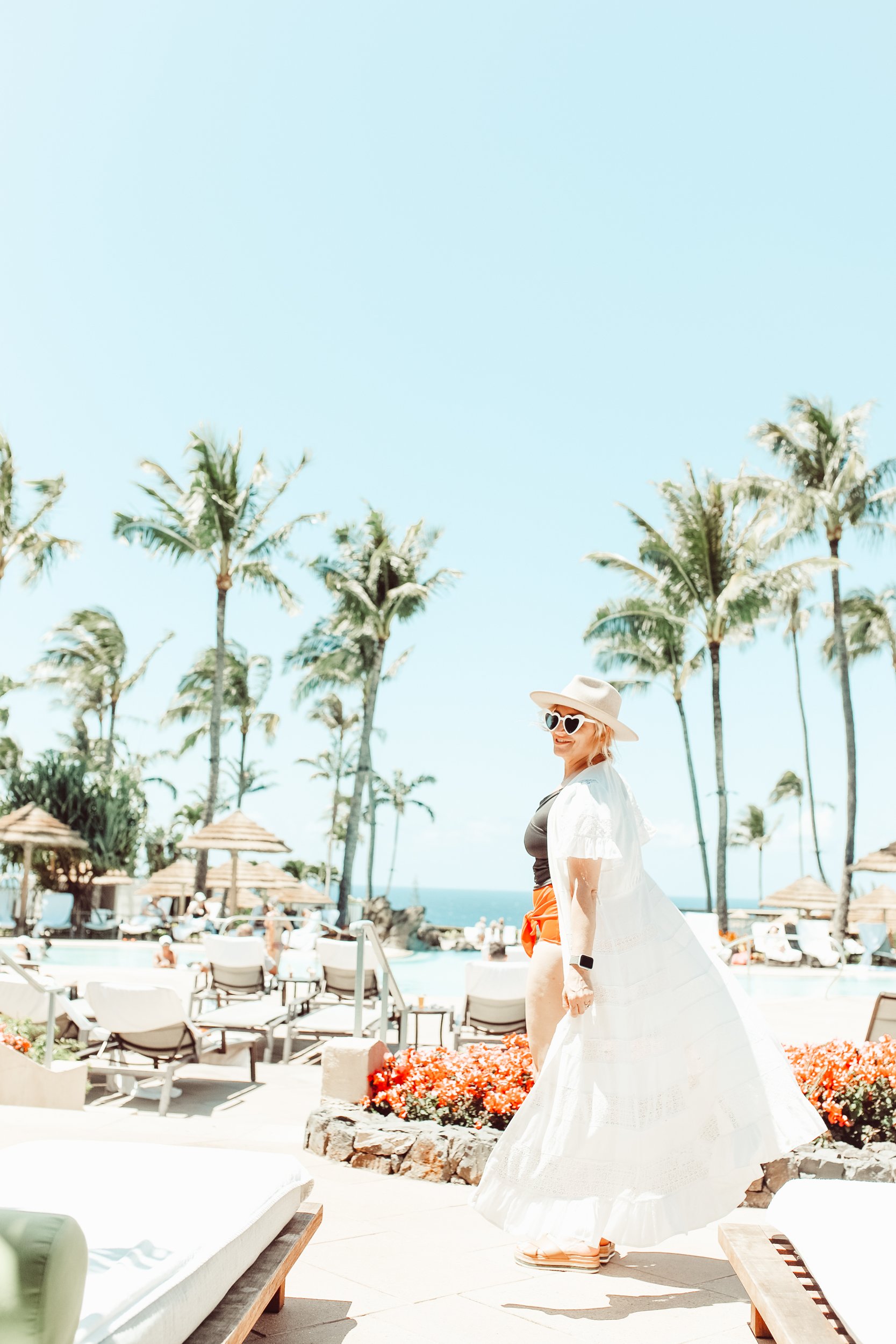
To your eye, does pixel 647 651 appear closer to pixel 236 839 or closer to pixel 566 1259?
pixel 236 839

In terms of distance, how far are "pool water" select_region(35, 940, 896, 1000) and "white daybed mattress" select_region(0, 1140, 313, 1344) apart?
12.8 metres

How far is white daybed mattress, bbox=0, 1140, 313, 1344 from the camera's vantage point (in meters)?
1.56

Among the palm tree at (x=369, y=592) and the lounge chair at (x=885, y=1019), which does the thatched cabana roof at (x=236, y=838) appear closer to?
the palm tree at (x=369, y=592)

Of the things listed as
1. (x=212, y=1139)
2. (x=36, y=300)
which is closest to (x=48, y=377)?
(x=36, y=300)

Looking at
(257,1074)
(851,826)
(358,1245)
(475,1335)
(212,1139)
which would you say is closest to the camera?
(475,1335)

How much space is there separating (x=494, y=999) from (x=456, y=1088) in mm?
3062

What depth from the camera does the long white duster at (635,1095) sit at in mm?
2607

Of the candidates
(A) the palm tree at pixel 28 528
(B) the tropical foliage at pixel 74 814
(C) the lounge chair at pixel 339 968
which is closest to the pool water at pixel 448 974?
(B) the tropical foliage at pixel 74 814

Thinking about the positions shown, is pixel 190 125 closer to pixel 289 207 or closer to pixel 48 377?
pixel 289 207

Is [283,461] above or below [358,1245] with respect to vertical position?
above

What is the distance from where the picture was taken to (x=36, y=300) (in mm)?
12109

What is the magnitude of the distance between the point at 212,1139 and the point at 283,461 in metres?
21.1

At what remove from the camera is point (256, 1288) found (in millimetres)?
1940

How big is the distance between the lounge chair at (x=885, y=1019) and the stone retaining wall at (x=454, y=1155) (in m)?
1.76
